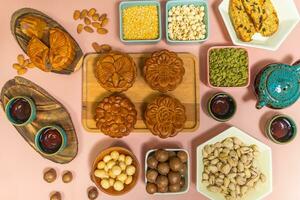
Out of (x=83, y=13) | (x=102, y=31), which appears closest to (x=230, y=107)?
(x=102, y=31)

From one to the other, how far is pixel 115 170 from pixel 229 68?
1.85ft

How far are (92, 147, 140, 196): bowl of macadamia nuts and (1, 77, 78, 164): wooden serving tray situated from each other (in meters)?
0.14

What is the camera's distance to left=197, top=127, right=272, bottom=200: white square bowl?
129 cm

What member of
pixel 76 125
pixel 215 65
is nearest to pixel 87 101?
pixel 76 125

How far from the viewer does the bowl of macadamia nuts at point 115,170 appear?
4.18 ft

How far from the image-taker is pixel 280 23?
1.35m

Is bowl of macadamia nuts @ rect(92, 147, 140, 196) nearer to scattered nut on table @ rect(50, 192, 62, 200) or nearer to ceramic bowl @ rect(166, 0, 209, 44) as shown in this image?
scattered nut on table @ rect(50, 192, 62, 200)

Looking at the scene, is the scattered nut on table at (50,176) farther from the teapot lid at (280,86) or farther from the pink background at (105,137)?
the teapot lid at (280,86)

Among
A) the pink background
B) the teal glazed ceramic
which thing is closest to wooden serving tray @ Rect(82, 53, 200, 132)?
the pink background

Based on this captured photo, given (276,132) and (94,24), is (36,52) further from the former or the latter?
(276,132)

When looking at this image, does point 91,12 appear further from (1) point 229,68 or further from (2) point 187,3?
(1) point 229,68

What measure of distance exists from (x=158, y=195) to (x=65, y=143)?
0.41m

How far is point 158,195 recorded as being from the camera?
133 cm

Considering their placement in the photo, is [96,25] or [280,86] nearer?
[280,86]
